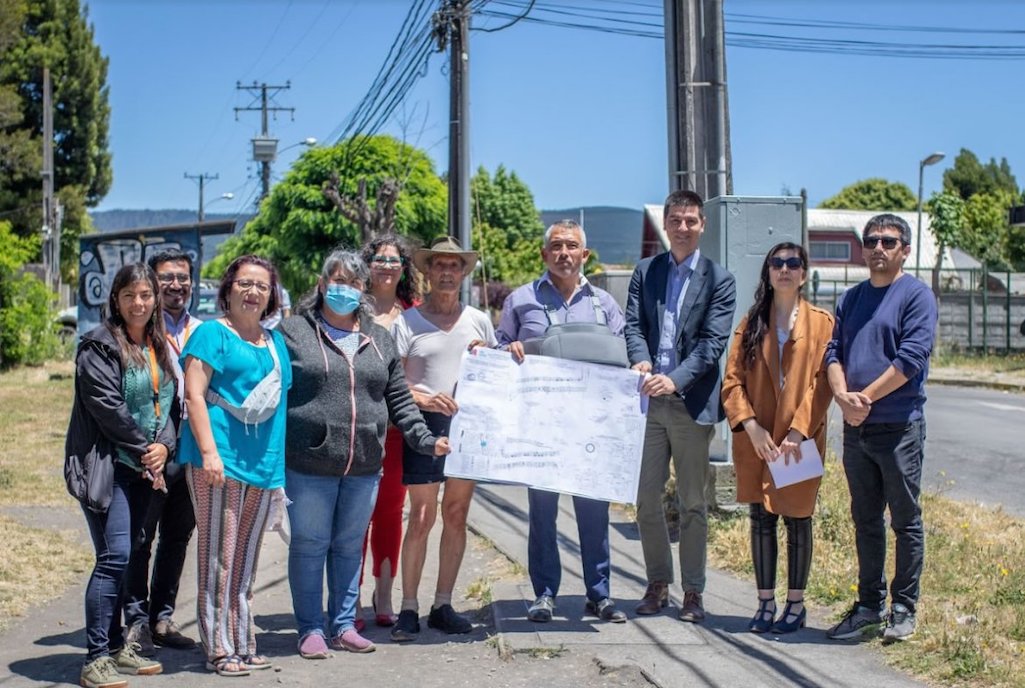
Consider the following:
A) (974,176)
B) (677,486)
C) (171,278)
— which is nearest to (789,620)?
(677,486)

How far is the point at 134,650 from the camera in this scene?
566 centimetres

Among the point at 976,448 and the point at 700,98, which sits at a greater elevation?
the point at 700,98

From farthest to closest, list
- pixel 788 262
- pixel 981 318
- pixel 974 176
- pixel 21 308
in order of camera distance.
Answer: pixel 974 176 → pixel 981 318 → pixel 21 308 → pixel 788 262

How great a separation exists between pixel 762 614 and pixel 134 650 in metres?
3.16

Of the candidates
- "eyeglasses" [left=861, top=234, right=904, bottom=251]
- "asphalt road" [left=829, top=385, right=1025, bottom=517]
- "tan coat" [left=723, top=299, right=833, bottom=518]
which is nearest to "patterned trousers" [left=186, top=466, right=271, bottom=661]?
"tan coat" [left=723, top=299, right=833, bottom=518]

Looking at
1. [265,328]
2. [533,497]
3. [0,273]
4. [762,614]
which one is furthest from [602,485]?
[0,273]

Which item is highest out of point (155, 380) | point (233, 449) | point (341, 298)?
point (341, 298)

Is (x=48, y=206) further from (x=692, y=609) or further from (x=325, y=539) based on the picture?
(x=692, y=609)

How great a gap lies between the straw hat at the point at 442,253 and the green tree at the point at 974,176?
284 feet

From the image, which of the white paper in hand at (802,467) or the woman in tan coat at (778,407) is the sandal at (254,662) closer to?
the woman in tan coat at (778,407)

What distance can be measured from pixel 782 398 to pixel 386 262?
2.20 meters

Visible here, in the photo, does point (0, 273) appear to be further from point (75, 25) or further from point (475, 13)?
point (75, 25)

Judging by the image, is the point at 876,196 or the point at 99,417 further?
the point at 876,196

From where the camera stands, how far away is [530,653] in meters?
5.85
